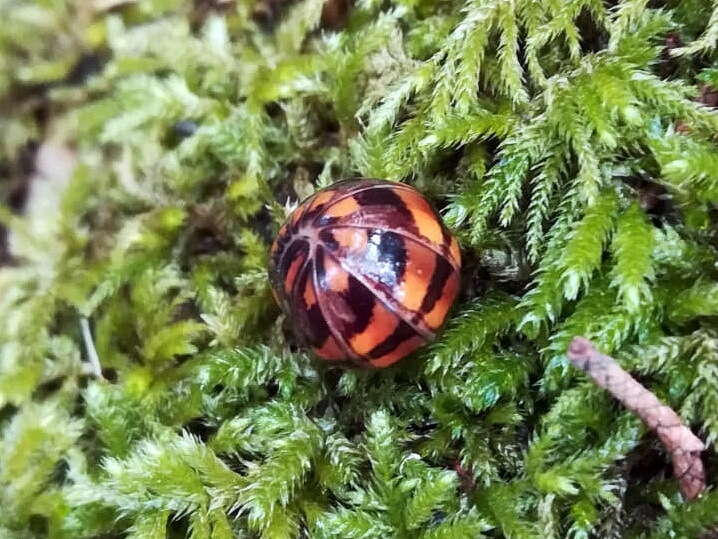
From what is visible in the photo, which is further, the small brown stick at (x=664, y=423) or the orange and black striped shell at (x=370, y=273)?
the orange and black striped shell at (x=370, y=273)

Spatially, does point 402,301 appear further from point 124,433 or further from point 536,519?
point 124,433

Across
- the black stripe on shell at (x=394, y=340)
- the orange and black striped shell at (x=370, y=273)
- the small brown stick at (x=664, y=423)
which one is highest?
the orange and black striped shell at (x=370, y=273)

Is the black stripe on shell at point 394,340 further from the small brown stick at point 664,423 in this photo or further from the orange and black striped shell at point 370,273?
the small brown stick at point 664,423

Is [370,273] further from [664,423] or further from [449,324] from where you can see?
[664,423]

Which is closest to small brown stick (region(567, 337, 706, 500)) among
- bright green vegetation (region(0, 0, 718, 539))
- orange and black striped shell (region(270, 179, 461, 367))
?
bright green vegetation (region(0, 0, 718, 539))

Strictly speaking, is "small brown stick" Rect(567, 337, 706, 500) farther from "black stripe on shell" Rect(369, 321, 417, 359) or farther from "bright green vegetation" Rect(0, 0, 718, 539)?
"black stripe on shell" Rect(369, 321, 417, 359)

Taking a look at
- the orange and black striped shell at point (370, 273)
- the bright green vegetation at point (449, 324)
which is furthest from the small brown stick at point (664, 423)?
the orange and black striped shell at point (370, 273)

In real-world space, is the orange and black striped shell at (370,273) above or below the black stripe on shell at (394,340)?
above
